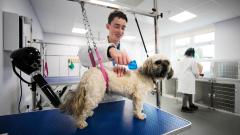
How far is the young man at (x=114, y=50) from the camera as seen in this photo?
789mm

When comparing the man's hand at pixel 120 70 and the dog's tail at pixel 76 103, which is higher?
the man's hand at pixel 120 70

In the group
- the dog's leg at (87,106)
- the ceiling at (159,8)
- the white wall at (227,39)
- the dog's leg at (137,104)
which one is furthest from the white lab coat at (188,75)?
the dog's leg at (87,106)

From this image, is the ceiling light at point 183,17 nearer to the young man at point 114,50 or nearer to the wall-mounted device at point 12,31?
the young man at point 114,50

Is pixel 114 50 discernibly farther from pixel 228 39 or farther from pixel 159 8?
pixel 228 39

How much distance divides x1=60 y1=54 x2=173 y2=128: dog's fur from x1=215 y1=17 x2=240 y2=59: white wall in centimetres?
431

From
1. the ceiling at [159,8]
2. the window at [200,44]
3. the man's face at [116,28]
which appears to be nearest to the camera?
the man's face at [116,28]

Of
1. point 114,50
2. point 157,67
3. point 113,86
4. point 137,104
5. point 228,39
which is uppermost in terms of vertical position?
point 228,39

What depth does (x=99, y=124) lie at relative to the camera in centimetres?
Result: 81

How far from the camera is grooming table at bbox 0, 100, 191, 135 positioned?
0.73 metres

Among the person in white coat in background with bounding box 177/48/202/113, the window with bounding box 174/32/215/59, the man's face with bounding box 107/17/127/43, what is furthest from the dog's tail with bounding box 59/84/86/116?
the window with bounding box 174/32/215/59

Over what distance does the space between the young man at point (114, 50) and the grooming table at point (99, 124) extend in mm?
317

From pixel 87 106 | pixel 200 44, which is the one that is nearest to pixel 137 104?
pixel 87 106

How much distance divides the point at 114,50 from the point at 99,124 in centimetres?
46

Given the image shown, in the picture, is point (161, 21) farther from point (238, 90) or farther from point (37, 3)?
point (37, 3)
